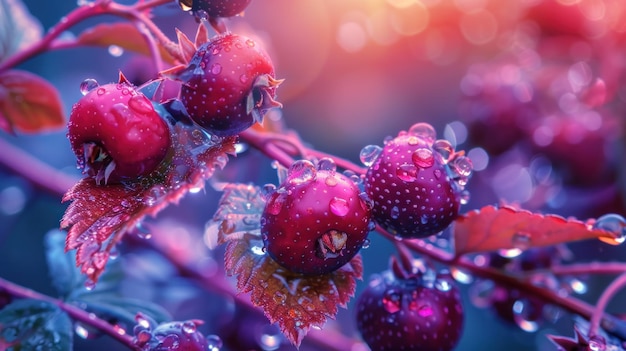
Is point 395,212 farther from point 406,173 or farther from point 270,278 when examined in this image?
point 270,278

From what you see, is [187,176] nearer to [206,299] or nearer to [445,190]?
[445,190]

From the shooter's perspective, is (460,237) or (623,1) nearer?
(460,237)

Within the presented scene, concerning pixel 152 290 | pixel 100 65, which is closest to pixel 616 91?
pixel 152 290

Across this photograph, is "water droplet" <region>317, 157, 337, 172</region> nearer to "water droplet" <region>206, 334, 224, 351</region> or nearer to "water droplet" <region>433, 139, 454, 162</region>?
"water droplet" <region>433, 139, 454, 162</region>

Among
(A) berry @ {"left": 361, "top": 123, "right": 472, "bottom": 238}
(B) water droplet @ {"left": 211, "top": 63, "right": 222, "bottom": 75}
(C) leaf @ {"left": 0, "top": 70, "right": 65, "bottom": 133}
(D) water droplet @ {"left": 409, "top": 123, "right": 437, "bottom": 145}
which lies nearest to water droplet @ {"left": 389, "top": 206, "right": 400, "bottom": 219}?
(A) berry @ {"left": 361, "top": 123, "right": 472, "bottom": 238}

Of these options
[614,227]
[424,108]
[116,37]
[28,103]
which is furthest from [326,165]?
[424,108]

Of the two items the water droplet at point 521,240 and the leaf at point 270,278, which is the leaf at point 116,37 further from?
the water droplet at point 521,240

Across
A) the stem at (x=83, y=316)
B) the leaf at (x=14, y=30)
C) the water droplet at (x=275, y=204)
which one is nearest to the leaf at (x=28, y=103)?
the leaf at (x=14, y=30)
